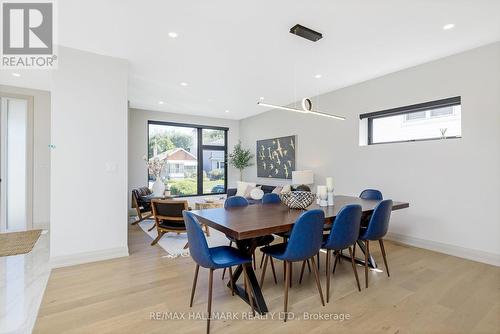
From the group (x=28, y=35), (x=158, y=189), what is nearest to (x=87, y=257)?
(x=158, y=189)

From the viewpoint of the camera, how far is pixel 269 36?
2.97 m

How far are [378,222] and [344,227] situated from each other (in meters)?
0.61

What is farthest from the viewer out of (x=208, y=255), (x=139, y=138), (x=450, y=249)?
(x=139, y=138)

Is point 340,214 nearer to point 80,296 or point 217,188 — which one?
point 80,296

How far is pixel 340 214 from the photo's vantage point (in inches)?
91.2

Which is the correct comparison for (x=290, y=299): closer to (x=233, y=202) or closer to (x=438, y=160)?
(x=233, y=202)

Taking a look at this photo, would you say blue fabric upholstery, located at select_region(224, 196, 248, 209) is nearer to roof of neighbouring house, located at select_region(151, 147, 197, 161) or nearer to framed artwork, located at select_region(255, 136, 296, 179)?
framed artwork, located at select_region(255, 136, 296, 179)

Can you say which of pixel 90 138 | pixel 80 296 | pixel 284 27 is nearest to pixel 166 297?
pixel 80 296

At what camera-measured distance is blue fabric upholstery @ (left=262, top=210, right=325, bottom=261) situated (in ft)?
6.66

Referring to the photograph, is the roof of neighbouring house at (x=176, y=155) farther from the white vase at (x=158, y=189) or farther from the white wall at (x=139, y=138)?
the white vase at (x=158, y=189)

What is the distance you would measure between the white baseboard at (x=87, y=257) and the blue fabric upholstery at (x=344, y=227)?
2.82m

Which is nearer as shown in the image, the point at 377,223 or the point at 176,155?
the point at 377,223

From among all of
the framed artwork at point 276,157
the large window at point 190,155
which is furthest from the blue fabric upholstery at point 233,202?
the large window at point 190,155

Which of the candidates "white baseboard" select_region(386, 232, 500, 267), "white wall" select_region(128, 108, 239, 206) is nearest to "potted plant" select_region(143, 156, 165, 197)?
"white wall" select_region(128, 108, 239, 206)
